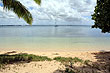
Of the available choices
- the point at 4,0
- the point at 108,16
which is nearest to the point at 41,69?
the point at 4,0

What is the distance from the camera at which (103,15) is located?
301 inches

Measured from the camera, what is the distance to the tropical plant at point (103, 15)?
23.6 ft

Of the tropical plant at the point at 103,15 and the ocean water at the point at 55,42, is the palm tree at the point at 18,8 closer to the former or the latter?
the tropical plant at the point at 103,15

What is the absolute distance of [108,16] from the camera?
7.18m

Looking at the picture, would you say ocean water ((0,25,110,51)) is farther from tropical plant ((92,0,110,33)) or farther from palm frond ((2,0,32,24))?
palm frond ((2,0,32,24))

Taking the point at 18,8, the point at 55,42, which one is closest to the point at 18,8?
the point at 18,8

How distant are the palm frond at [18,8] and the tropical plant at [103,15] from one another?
15.2 ft

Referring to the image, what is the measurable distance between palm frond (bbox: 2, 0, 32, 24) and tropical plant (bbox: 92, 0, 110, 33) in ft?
15.2

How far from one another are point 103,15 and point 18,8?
17.0ft

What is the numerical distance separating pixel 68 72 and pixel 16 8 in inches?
190

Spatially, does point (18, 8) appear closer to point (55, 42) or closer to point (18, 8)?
point (18, 8)

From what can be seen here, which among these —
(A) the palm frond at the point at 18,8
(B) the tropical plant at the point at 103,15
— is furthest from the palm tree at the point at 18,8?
(B) the tropical plant at the point at 103,15

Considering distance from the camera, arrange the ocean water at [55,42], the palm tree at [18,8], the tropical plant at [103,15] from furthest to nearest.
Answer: the ocean water at [55,42] → the tropical plant at [103,15] → the palm tree at [18,8]

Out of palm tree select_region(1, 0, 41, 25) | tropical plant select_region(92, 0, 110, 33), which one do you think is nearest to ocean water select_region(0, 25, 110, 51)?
tropical plant select_region(92, 0, 110, 33)
